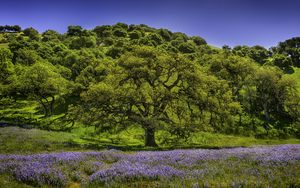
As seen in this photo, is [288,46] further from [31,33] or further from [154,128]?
[31,33]

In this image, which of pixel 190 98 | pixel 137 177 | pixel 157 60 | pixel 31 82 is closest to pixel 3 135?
pixel 157 60

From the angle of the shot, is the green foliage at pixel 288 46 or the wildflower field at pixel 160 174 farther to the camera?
the green foliage at pixel 288 46

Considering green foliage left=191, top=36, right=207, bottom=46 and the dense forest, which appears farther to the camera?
green foliage left=191, top=36, right=207, bottom=46

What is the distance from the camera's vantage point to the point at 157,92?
97.3 ft

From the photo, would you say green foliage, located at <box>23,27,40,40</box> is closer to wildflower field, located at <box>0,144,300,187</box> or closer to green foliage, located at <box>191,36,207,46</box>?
green foliage, located at <box>191,36,207,46</box>

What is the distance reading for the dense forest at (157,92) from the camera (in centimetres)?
2975

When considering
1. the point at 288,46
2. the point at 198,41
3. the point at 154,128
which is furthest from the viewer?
the point at 198,41

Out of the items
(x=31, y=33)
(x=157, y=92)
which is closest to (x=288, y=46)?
(x=157, y=92)

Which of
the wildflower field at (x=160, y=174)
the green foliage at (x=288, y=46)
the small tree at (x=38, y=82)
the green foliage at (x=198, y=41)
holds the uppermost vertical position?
the green foliage at (x=198, y=41)

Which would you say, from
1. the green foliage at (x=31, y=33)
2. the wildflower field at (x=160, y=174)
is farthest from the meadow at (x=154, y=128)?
the green foliage at (x=31, y=33)

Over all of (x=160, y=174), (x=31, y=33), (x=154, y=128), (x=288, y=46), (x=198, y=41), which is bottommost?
(x=154, y=128)

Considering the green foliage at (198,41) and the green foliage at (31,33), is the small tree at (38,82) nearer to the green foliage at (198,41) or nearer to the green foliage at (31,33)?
the green foliage at (31,33)

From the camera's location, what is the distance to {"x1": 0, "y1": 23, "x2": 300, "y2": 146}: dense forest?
2975 cm

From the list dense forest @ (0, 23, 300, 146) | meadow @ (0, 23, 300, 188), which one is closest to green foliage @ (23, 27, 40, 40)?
dense forest @ (0, 23, 300, 146)
